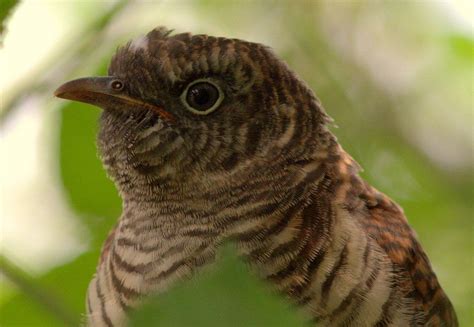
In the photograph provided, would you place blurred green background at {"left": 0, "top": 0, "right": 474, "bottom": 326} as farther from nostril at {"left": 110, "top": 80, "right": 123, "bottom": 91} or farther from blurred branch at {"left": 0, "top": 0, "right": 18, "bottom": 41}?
blurred branch at {"left": 0, "top": 0, "right": 18, "bottom": 41}

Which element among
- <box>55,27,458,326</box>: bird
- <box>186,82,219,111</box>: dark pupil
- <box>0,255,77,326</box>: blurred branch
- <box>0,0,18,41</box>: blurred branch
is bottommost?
<box>0,255,77,326</box>: blurred branch

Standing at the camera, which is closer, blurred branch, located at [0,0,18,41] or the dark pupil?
blurred branch, located at [0,0,18,41]

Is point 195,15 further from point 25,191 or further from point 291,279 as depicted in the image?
point 291,279

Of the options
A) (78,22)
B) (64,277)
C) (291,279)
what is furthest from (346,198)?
(78,22)

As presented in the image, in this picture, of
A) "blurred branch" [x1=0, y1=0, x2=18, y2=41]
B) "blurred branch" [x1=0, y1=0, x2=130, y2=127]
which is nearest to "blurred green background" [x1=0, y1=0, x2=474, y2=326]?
"blurred branch" [x1=0, y1=0, x2=130, y2=127]

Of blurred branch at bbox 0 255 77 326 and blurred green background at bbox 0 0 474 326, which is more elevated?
blurred green background at bbox 0 0 474 326

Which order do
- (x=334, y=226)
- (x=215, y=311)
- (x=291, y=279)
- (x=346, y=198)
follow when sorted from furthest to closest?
1. (x=346, y=198)
2. (x=334, y=226)
3. (x=291, y=279)
4. (x=215, y=311)

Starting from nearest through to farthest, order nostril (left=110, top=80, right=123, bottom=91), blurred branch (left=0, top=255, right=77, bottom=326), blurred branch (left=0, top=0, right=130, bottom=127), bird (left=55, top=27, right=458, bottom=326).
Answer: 1. blurred branch (left=0, top=255, right=77, bottom=326)
2. blurred branch (left=0, top=0, right=130, bottom=127)
3. bird (left=55, top=27, right=458, bottom=326)
4. nostril (left=110, top=80, right=123, bottom=91)
